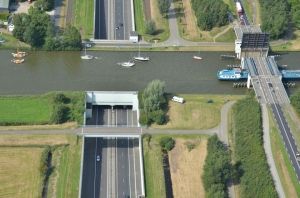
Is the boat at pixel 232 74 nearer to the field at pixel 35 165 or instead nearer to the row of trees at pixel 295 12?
the row of trees at pixel 295 12

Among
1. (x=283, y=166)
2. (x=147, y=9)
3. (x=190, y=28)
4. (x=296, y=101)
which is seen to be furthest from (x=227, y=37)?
(x=283, y=166)

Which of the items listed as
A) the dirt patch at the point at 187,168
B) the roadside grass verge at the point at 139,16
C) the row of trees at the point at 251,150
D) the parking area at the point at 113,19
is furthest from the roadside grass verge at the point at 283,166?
the parking area at the point at 113,19

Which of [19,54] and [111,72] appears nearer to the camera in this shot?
[111,72]

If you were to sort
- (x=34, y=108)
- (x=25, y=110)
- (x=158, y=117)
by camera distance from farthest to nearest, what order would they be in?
(x=34, y=108), (x=25, y=110), (x=158, y=117)

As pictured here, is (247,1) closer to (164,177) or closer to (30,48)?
(30,48)

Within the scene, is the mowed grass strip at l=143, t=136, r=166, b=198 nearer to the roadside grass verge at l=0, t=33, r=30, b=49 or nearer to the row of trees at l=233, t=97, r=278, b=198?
the row of trees at l=233, t=97, r=278, b=198

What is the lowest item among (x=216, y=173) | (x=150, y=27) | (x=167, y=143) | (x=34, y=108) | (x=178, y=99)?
(x=216, y=173)

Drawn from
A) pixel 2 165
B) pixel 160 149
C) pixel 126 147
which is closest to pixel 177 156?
pixel 160 149

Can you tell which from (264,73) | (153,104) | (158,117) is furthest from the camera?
(264,73)

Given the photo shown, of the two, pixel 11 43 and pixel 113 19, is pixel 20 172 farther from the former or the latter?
pixel 113 19
